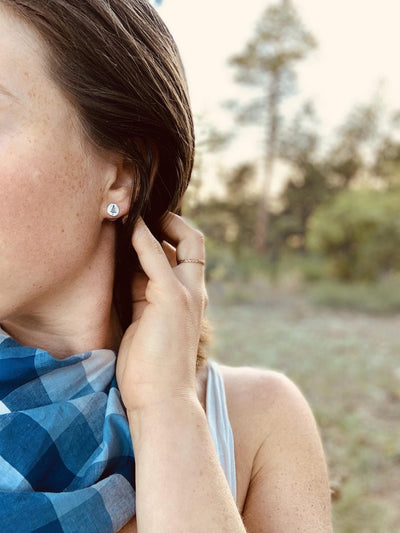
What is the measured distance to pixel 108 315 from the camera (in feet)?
3.95

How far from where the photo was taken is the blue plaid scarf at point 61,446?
0.94 meters

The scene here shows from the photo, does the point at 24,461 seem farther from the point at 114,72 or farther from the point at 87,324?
the point at 114,72

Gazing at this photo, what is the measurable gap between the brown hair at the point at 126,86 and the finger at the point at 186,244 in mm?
61

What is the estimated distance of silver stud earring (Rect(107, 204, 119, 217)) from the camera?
1.11m

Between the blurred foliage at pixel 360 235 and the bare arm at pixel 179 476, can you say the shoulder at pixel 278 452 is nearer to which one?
the bare arm at pixel 179 476

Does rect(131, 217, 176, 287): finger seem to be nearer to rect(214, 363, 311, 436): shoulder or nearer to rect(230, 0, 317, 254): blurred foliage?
rect(214, 363, 311, 436): shoulder

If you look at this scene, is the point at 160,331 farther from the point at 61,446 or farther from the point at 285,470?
the point at 285,470

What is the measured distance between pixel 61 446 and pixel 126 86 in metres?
0.64

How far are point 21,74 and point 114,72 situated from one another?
0.16 metres

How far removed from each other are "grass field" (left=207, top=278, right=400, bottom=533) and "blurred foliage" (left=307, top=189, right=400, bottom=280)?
185 cm

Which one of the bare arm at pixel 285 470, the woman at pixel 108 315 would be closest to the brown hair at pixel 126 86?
the woman at pixel 108 315

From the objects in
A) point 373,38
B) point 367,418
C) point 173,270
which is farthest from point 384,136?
point 173,270

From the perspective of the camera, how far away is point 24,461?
0.97 meters

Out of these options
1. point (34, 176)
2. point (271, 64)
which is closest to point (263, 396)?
point (34, 176)
